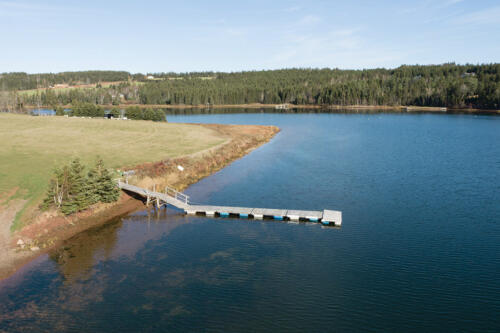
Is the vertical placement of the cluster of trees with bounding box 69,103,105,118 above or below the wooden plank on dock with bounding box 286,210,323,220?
above

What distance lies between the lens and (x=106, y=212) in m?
41.6

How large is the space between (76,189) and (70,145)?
123 ft

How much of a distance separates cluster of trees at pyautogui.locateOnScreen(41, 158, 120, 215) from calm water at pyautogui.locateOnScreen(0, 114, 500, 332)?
4.12 m

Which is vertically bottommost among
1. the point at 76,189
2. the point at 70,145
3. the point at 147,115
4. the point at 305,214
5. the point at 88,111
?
the point at 305,214

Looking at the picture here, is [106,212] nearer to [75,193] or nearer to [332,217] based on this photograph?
[75,193]

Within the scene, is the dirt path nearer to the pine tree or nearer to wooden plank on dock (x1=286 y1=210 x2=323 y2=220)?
the pine tree

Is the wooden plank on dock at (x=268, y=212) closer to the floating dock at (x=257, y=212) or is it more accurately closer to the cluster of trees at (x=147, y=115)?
the floating dock at (x=257, y=212)

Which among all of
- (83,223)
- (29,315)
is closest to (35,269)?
(29,315)

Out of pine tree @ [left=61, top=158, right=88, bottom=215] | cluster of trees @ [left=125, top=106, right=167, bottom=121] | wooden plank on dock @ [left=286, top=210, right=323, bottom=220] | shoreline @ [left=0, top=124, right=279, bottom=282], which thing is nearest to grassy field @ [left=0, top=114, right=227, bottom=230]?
pine tree @ [left=61, top=158, right=88, bottom=215]

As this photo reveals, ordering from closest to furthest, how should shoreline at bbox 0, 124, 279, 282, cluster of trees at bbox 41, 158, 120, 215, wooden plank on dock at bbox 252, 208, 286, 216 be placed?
shoreline at bbox 0, 124, 279, 282 < cluster of trees at bbox 41, 158, 120, 215 < wooden plank on dock at bbox 252, 208, 286, 216

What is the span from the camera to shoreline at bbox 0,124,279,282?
102ft

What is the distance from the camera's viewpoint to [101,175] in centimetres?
4188

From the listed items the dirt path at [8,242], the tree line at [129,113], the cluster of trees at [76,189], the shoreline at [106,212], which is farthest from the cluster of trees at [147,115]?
the dirt path at [8,242]

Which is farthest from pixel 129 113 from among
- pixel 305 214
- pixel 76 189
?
pixel 305 214
